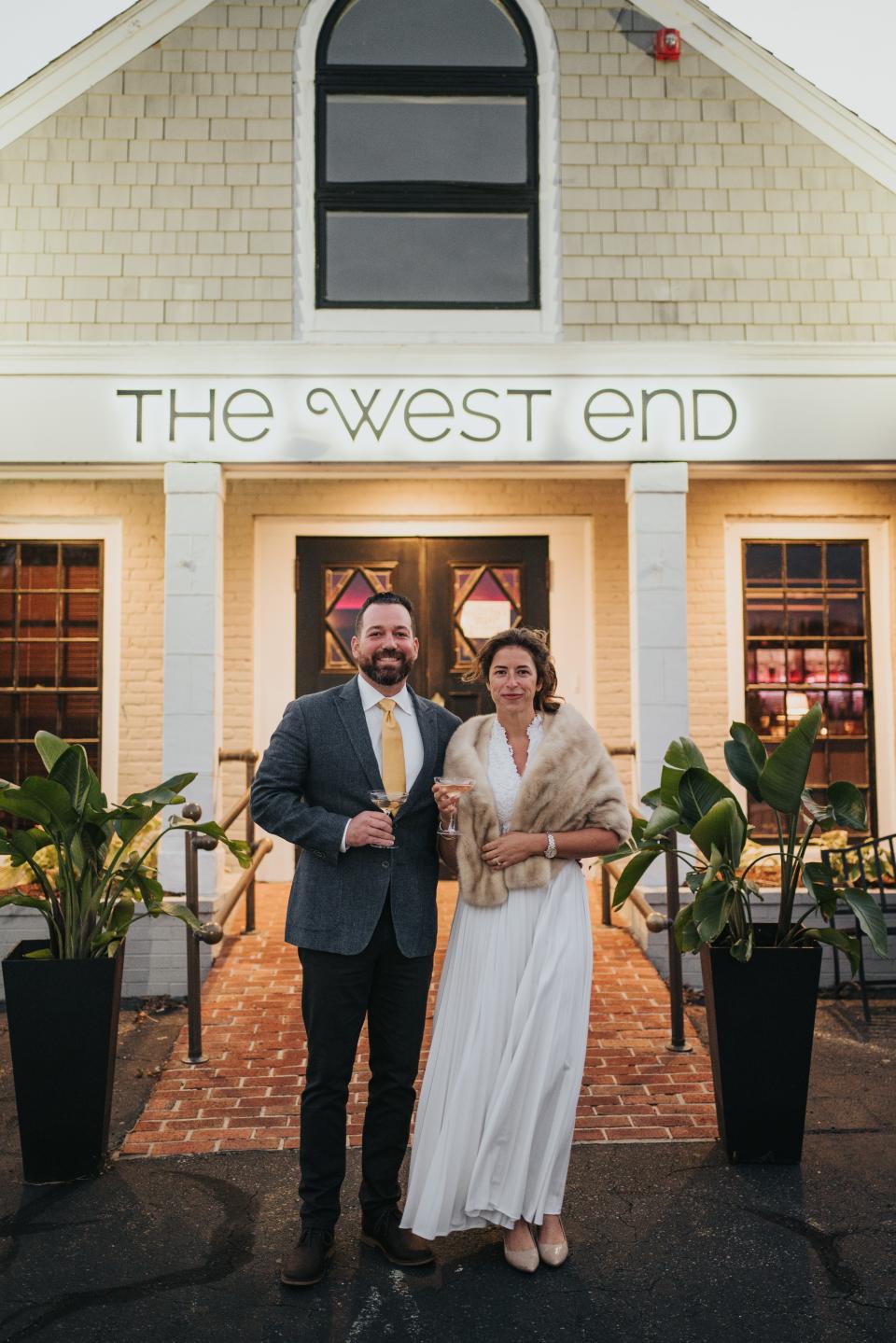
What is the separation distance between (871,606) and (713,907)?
4.52 meters

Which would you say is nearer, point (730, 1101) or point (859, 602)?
point (730, 1101)

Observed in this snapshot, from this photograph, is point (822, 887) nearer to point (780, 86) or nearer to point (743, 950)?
point (743, 950)

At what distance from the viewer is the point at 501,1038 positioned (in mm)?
3352

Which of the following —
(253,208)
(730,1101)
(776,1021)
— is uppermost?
(253,208)

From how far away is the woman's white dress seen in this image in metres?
3.29

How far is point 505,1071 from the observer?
131 inches

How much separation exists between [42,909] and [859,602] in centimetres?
602

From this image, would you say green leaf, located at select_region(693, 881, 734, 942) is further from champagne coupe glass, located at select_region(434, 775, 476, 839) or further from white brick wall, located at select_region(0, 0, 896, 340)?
white brick wall, located at select_region(0, 0, 896, 340)

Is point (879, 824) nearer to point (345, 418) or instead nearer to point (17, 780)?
point (345, 418)

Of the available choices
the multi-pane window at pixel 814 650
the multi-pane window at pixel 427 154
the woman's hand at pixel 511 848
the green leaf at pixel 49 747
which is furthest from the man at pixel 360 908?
the multi-pane window at pixel 814 650

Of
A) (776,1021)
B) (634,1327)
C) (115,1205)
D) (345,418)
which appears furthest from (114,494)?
(634,1327)

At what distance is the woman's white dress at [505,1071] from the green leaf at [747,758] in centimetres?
124

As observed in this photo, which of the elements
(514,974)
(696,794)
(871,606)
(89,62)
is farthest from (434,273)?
A: (514,974)

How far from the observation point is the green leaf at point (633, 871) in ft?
14.2
